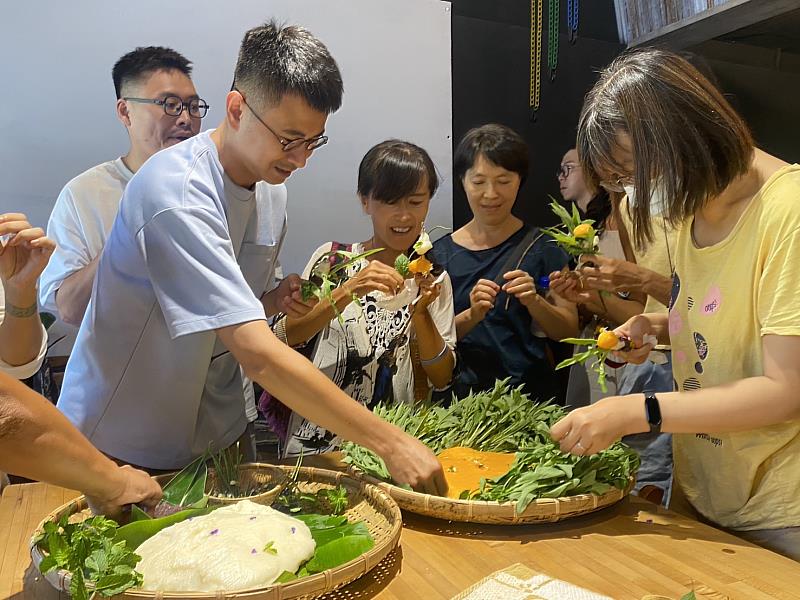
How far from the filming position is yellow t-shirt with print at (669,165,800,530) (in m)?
1.17

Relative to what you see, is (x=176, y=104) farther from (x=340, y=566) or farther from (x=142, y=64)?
(x=340, y=566)

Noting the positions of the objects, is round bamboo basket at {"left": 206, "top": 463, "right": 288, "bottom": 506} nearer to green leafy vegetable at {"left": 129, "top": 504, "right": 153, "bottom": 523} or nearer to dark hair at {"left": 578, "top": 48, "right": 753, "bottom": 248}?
green leafy vegetable at {"left": 129, "top": 504, "right": 153, "bottom": 523}

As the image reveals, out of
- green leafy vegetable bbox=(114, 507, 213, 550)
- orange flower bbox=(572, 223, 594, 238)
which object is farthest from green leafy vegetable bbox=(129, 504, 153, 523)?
orange flower bbox=(572, 223, 594, 238)

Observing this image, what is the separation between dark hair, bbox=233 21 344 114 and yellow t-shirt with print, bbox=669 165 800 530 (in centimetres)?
86

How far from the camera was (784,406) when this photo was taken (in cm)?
117

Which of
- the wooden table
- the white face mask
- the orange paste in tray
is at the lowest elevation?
the wooden table

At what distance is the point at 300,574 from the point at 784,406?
0.88 meters

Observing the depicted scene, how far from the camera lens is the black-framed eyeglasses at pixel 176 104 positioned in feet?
6.36

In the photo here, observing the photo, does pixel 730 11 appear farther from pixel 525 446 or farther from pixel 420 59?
pixel 525 446

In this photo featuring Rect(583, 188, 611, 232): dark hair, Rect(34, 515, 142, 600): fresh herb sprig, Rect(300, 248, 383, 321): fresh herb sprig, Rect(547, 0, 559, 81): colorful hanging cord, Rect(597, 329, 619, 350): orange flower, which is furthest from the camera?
Rect(547, 0, 559, 81): colorful hanging cord

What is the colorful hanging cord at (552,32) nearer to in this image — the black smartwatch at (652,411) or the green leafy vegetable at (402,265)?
the green leafy vegetable at (402,265)

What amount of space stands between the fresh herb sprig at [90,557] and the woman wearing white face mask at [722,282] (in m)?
0.80

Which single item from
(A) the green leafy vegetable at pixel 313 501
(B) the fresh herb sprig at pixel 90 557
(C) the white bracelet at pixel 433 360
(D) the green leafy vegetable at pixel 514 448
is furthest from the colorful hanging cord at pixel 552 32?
(B) the fresh herb sprig at pixel 90 557

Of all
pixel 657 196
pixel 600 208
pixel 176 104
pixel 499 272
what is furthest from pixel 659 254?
pixel 176 104
